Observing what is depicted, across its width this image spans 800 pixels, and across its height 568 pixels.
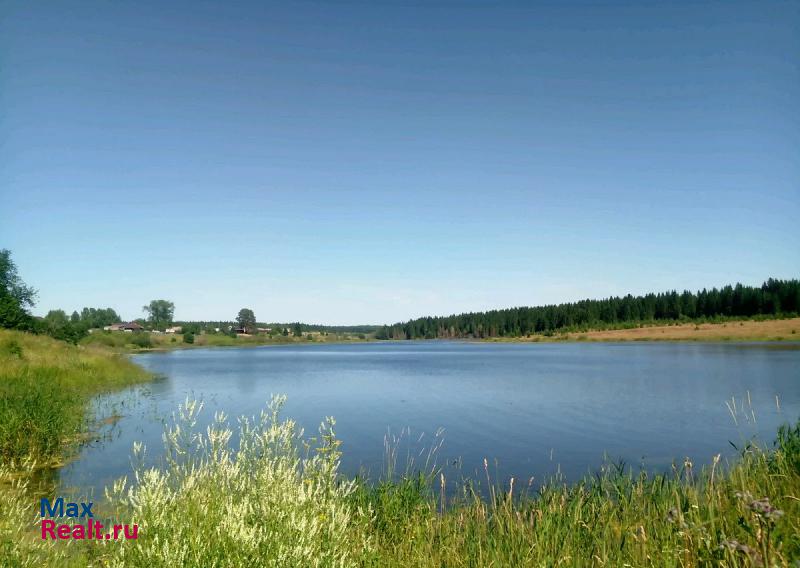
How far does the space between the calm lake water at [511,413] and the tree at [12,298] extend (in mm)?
26940

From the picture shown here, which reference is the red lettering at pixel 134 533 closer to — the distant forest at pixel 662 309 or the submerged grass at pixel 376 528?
the submerged grass at pixel 376 528

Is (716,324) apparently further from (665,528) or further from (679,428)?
(665,528)

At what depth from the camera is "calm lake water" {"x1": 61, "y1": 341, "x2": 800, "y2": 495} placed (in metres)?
16.9

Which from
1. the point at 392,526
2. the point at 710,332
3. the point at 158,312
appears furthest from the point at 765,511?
the point at 158,312

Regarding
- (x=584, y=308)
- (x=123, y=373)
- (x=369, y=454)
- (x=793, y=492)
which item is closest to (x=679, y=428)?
(x=369, y=454)

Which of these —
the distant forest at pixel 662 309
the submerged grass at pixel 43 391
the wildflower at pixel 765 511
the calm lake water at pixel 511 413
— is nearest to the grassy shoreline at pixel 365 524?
the wildflower at pixel 765 511

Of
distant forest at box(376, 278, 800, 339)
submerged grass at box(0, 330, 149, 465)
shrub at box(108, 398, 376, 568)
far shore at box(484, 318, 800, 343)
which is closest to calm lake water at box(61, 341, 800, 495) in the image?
submerged grass at box(0, 330, 149, 465)

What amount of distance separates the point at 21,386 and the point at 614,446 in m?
23.3

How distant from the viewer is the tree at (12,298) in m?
56.0

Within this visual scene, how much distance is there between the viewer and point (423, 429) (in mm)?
22094

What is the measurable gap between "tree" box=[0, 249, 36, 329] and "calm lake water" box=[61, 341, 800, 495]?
88.4 feet

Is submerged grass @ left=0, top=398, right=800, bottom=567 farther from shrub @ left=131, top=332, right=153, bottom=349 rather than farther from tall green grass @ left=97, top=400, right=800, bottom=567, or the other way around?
shrub @ left=131, top=332, right=153, bottom=349

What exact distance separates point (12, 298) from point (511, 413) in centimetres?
6473

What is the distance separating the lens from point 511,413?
2591 centimetres
